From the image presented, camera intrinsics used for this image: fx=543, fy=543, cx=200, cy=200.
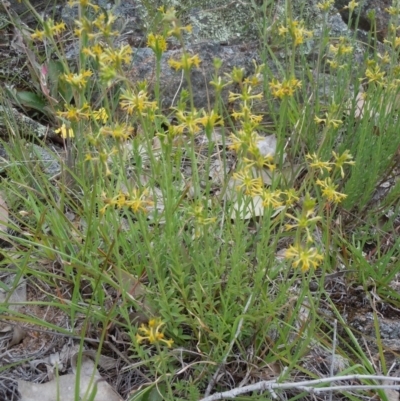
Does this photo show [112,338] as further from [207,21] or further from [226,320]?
[207,21]

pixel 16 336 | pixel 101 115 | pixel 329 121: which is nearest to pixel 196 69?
pixel 101 115

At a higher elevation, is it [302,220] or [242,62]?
[302,220]

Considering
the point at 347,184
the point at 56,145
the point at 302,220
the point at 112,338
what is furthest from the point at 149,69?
the point at 302,220

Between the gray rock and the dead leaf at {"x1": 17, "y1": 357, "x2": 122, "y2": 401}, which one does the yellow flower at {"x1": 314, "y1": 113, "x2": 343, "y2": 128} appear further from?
the gray rock

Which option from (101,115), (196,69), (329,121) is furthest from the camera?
(196,69)

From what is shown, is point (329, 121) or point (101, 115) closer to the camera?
point (329, 121)

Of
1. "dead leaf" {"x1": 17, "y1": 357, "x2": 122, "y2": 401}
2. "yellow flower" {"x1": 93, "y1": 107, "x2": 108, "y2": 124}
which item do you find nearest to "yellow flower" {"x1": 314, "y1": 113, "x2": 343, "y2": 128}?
"yellow flower" {"x1": 93, "y1": 107, "x2": 108, "y2": 124}

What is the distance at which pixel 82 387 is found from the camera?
3.97 ft

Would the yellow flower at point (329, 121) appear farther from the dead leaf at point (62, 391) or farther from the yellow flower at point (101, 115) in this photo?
the dead leaf at point (62, 391)

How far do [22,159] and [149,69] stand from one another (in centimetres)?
68

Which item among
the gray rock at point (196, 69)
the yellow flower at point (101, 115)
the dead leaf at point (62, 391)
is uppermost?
the yellow flower at point (101, 115)

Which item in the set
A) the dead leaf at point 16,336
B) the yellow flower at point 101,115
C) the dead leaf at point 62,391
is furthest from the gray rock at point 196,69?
the dead leaf at point 62,391

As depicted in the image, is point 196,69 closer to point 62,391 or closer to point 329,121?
point 329,121

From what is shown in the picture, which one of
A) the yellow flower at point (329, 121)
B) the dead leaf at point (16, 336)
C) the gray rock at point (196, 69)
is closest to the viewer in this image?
the yellow flower at point (329, 121)
